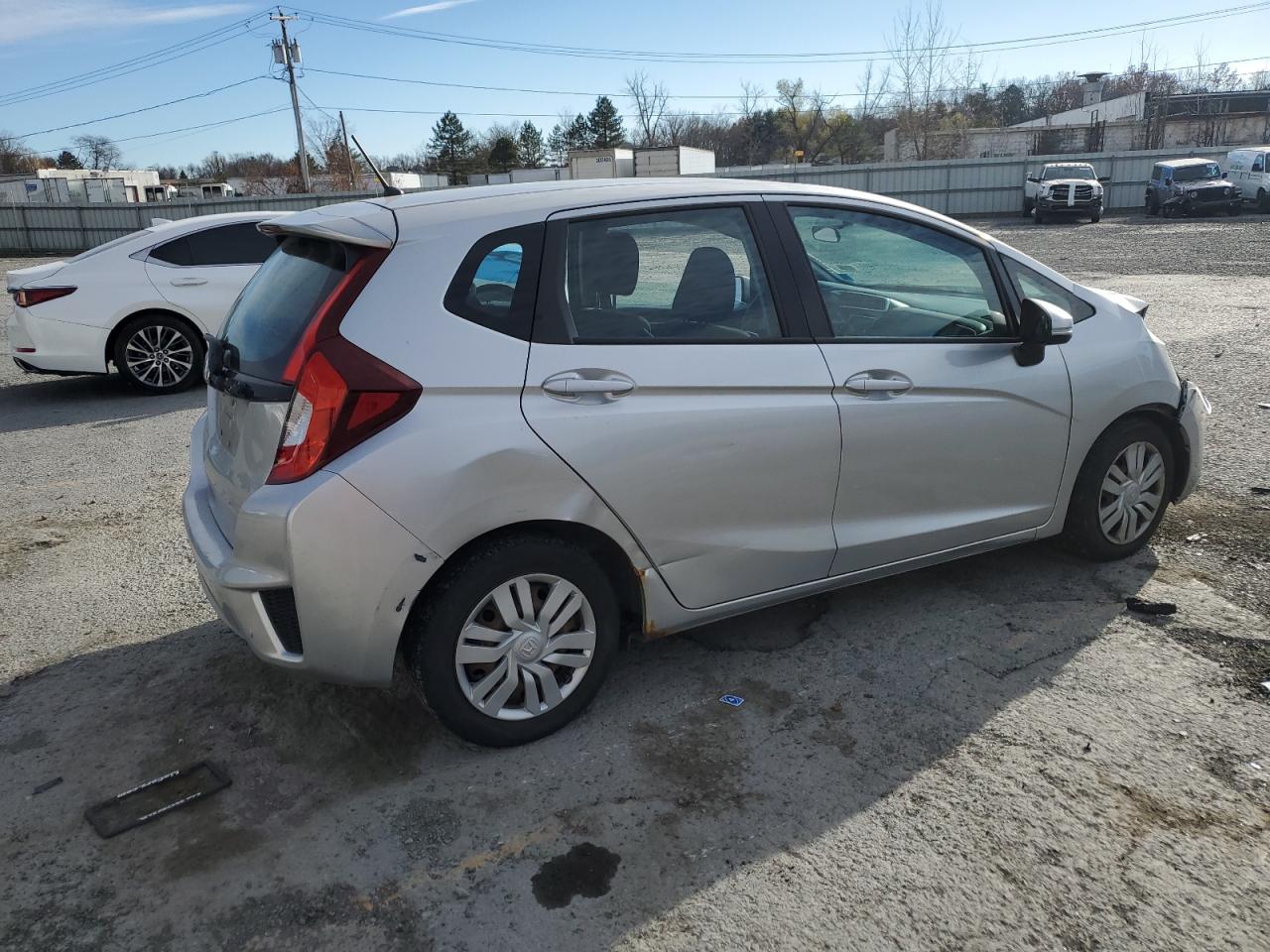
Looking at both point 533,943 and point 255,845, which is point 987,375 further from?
point 255,845

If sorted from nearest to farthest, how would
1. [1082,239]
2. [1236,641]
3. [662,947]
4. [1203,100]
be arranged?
[662,947] < [1236,641] < [1082,239] < [1203,100]

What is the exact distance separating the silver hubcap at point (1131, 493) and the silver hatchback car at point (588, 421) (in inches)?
16.7

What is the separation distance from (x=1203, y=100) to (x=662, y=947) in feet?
236

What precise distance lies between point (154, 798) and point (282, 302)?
5.38 feet

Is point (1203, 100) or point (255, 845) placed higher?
point (1203, 100)

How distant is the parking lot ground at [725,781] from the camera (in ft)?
8.43

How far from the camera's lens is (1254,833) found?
2.81 metres

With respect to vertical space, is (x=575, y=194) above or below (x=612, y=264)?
above

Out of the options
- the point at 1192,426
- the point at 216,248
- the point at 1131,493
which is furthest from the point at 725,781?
the point at 216,248

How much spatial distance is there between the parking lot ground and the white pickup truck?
101 feet

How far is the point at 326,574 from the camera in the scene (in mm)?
2926

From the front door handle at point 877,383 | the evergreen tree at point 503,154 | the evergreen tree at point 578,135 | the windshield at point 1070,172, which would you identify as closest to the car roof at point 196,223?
the front door handle at point 877,383

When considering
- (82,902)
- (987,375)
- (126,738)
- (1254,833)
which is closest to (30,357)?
(126,738)

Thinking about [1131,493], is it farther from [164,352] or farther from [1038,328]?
[164,352]
